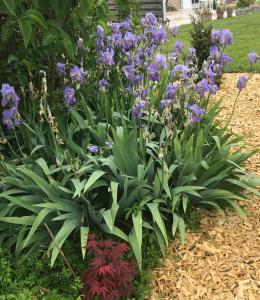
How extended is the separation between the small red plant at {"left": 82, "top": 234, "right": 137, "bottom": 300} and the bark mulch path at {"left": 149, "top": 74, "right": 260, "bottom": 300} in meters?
0.30

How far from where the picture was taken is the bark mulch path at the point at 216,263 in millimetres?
2705

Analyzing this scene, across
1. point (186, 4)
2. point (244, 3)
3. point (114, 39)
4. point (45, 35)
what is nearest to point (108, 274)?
point (45, 35)

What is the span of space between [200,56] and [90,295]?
15.0 ft

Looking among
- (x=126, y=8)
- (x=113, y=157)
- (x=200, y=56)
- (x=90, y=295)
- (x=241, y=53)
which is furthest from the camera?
(x=241, y=53)

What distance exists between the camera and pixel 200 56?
6348mm

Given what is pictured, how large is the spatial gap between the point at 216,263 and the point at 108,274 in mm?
794

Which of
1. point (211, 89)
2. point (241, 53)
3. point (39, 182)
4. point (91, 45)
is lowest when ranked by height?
point (241, 53)

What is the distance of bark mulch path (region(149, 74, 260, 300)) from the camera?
271 cm

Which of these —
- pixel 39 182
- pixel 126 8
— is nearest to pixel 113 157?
pixel 39 182

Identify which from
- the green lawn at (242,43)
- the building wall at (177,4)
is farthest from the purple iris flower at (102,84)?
the building wall at (177,4)

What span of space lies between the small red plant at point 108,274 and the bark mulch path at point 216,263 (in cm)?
30

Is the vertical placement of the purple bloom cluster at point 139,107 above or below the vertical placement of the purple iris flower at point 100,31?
below

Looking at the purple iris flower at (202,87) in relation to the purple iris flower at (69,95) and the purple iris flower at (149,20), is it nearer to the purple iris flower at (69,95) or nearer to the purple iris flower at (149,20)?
the purple iris flower at (149,20)

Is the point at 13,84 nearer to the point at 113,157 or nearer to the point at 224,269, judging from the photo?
the point at 113,157
